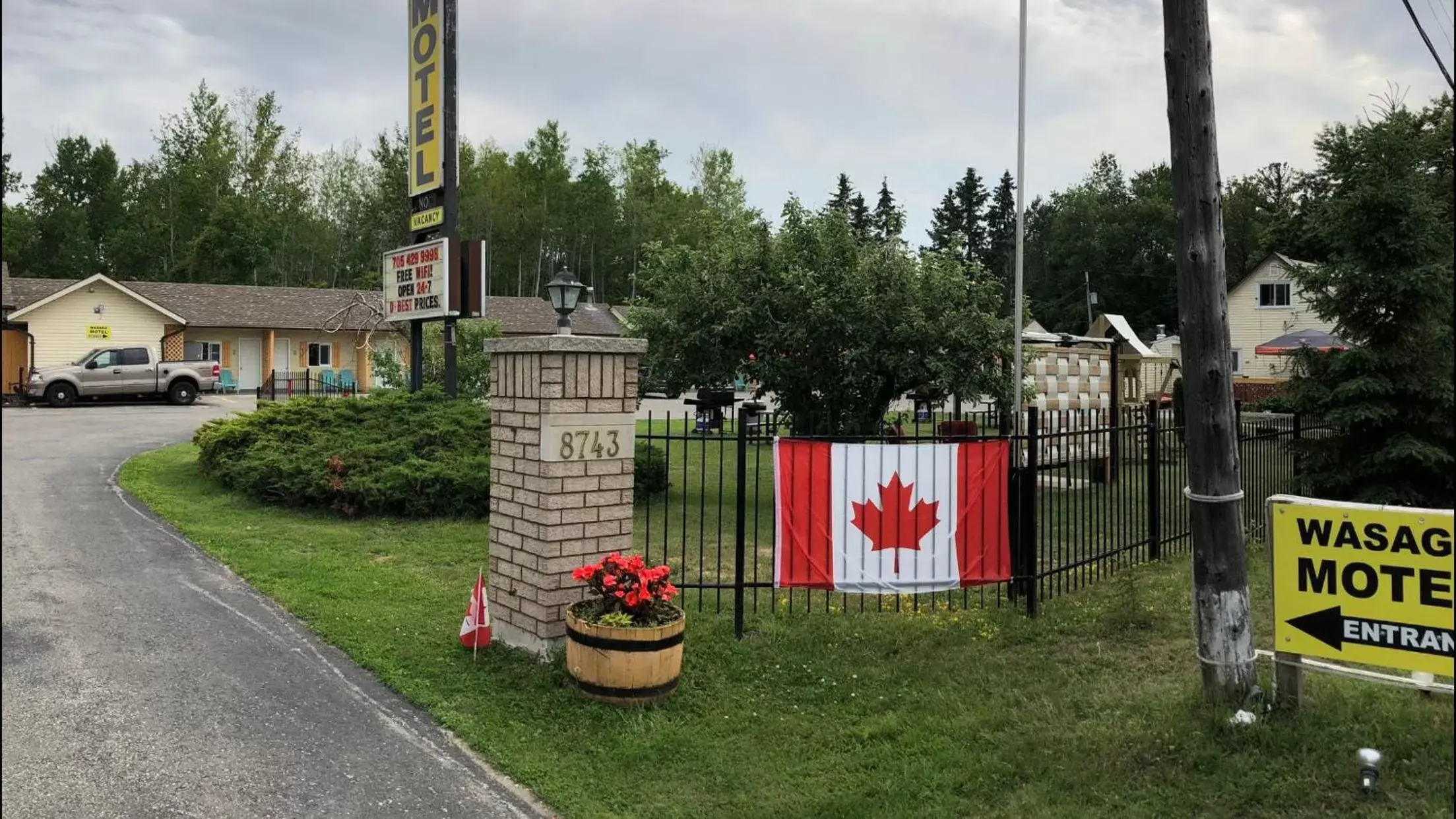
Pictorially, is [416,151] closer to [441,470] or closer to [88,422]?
[441,470]

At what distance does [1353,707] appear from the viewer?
453 centimetres

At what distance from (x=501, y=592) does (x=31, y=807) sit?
2.65 m

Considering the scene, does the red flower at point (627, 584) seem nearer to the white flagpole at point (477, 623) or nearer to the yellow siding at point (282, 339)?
the white flagpole at point (477, 623)

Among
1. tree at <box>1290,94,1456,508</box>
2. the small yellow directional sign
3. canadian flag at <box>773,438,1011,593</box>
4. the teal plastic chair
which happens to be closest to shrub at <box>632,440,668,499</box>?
the small yellow directional sign

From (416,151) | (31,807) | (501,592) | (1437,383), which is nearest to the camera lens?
(31,807)

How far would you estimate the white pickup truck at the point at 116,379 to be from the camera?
2620cm

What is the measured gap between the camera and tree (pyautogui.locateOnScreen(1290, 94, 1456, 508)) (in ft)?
29.1

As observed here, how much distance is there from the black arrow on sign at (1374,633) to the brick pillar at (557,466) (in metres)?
3.61

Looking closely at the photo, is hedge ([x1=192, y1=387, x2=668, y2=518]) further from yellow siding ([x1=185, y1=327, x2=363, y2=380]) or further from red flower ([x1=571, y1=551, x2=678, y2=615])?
yellow siding ([x1=185, y1=327, x2=363, y2=380])

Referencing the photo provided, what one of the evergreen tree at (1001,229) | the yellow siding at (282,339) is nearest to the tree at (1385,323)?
the yellow siding at (282,339)

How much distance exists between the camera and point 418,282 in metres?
13.9

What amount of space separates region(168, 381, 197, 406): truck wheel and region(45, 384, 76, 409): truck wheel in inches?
90.5

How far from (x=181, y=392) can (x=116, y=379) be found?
5.31 ft

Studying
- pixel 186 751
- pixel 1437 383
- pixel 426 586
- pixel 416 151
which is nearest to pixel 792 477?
pixel 426 586
